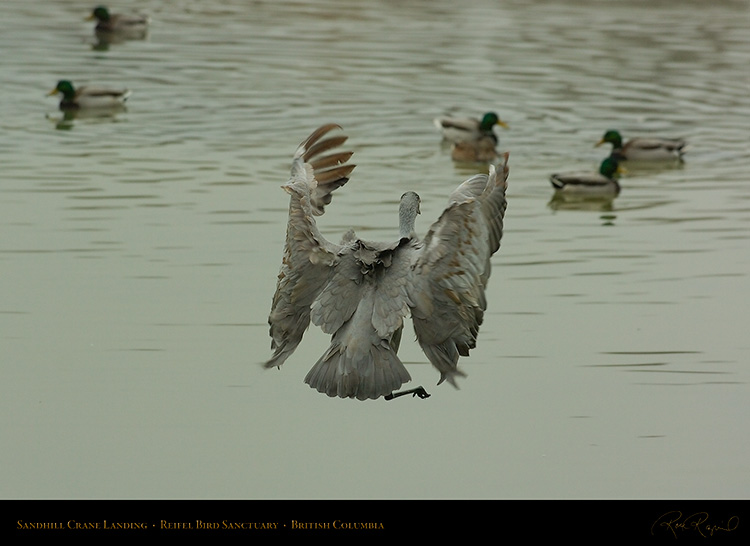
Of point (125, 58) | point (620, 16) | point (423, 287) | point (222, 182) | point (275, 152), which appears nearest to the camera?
point (423, 287)

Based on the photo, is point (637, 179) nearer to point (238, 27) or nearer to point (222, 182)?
point (222, 182)

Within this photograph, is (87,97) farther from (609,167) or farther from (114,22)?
(114,22)

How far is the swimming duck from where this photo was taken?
14.7 m

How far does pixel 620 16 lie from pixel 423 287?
1933 centimetres

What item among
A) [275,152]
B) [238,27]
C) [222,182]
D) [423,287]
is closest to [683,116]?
[275,152]

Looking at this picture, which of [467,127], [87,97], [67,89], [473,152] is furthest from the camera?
[67,89]

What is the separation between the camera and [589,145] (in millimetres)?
15461

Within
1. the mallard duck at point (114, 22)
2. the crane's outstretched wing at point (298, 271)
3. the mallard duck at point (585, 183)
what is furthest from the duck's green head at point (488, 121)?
the mallard duck at point (114, 22)

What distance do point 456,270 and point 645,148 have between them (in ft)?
26.2

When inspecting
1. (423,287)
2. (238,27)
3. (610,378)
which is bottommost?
(238,27)

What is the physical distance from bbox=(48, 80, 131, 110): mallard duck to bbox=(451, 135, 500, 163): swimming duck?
414 cm

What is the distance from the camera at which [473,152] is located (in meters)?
Result: 14.7

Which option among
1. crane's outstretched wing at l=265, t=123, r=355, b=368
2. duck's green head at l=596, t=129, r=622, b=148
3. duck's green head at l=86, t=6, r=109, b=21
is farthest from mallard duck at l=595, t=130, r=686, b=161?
duck's green head at l=86, t=6, r=109, b=21

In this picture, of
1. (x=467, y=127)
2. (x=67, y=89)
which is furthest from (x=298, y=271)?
(x=67, y=89)
